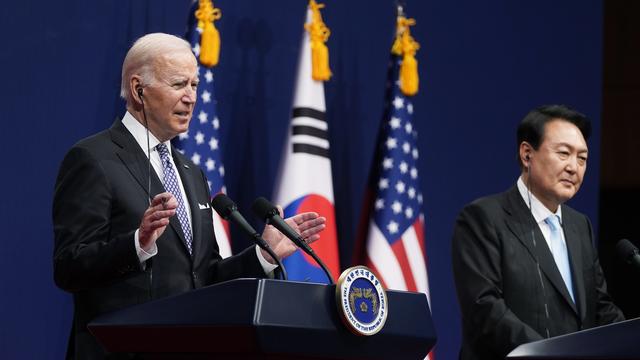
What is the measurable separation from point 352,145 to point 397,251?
592 mm

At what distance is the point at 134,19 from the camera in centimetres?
416

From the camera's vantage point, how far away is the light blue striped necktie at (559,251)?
3707 mm

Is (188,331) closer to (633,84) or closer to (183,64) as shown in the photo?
(183,64)

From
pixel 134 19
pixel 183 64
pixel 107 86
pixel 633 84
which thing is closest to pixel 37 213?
pixel 107 86

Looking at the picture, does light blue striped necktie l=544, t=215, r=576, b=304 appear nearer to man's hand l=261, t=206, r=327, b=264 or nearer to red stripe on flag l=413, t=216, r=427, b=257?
red stripe on flag l=413, t=216, r=427, b=257

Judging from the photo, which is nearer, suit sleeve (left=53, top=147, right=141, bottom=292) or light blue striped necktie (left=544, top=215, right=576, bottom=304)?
suit sleeve (left=53, top=147, right=141, bottom=292)

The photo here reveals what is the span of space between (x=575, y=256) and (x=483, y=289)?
43cm

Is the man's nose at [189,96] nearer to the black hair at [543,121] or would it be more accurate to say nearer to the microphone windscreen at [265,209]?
the microphone windscreen at [265,209]

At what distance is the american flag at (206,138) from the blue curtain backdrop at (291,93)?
0.25m

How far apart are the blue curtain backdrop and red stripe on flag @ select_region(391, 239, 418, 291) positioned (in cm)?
29

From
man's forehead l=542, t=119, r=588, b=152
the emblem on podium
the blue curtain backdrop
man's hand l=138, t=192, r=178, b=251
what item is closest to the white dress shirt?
man's forehead l=542, t=119, r=588, b=152

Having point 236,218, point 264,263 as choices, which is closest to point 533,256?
point 264,263

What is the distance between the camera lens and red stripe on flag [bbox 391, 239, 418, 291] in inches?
185

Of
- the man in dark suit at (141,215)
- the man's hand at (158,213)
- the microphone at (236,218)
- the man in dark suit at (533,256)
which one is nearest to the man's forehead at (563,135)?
the man in dark suit at (533,256)
